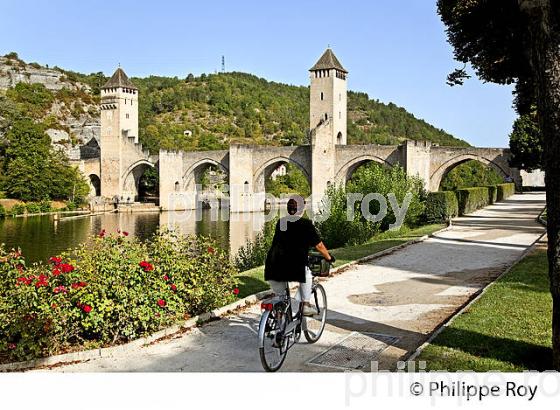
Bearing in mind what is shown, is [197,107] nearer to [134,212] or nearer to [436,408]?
[134,212]

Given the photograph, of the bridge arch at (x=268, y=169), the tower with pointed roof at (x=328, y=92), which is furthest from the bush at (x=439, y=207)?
the tower with pointed roof at (x=328, y=92)

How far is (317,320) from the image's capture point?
6219 mm

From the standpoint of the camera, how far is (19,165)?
4591cm

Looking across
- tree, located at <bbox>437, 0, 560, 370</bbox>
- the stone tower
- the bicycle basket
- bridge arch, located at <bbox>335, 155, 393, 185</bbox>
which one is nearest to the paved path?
the bicycle basket

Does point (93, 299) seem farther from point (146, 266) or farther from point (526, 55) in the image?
point (526, 55)

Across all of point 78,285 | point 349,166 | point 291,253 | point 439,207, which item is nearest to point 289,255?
point 291,253

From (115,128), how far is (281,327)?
190 feet

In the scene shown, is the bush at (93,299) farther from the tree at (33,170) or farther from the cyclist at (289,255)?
the tree at (33,170)

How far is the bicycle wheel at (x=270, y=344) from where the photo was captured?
4.79 m

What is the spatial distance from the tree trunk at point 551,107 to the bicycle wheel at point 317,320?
7.34ft

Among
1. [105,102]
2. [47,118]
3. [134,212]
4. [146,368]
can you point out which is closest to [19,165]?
[134,212]

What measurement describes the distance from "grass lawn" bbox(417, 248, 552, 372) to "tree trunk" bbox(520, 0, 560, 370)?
513 mm

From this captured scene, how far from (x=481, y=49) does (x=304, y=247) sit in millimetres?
8438

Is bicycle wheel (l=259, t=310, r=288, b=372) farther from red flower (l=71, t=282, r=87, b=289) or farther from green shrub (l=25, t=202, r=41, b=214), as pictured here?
green shrub (l=25, t=202, r=41, b=214)
